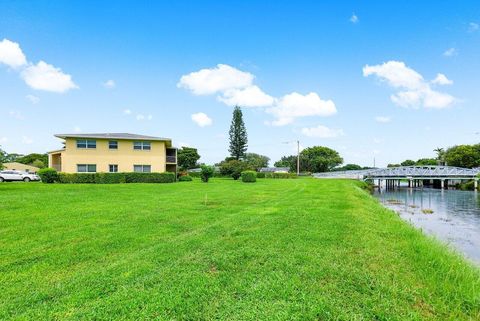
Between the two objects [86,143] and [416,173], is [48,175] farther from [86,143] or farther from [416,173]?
[416,173]

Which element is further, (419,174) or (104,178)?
(419,174)

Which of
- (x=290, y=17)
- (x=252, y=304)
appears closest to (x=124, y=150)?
(x=290, y=17)

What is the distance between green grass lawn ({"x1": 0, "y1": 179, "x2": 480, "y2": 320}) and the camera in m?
3.18

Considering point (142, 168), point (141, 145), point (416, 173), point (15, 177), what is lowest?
point (416, 173)

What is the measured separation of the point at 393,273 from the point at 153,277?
3.73 m

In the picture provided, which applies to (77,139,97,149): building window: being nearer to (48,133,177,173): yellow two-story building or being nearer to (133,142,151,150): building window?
(48,133,177,173): yellow two-story building

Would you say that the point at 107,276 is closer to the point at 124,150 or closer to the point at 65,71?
the point at 65,71

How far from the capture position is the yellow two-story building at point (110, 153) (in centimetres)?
2753

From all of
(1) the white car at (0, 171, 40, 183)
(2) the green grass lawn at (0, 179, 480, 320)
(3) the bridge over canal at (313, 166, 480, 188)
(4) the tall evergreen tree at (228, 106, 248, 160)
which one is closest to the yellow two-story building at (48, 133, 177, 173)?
(1) the white car at (0, 171, 40, 183)

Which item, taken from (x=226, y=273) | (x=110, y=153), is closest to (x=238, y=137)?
(x=110, y=153)

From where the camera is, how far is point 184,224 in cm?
768

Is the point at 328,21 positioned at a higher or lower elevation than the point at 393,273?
higher

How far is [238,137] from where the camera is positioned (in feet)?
188

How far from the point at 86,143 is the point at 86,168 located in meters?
2.57
